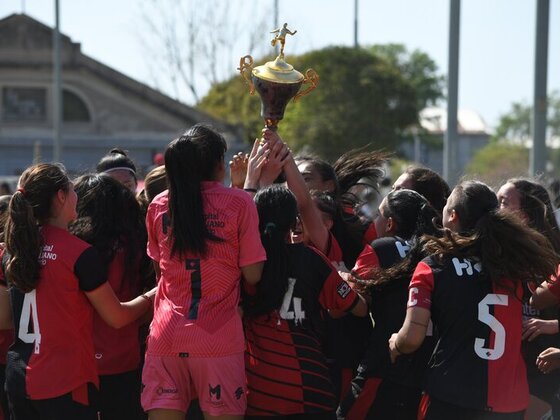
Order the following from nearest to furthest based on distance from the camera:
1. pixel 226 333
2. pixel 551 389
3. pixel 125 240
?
1. pixel 226 333
2. pixel 125 240
3. pixel 551 389

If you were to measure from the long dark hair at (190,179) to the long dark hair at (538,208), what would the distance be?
221 centimetres

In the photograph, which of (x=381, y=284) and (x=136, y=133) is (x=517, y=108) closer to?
(x=136, y=133)

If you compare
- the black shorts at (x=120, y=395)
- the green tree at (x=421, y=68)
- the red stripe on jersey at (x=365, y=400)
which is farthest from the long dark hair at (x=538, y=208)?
the green tree at (x=421, y=68)

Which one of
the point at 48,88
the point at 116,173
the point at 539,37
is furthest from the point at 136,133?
the point at 116,173

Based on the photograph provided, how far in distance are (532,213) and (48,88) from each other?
32.8 m

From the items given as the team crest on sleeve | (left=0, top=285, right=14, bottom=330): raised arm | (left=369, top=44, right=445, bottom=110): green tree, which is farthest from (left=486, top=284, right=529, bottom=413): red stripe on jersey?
(left=369, top=44, right=445, bottom=110): green tree

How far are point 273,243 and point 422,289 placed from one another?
0.72 m

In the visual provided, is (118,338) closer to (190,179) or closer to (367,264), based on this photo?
(190,179)

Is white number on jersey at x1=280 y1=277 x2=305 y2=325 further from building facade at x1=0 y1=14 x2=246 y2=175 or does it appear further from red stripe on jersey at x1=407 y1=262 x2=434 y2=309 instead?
building facade at x1=0 y1=14 x2=246 y2=175

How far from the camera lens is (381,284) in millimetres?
4988

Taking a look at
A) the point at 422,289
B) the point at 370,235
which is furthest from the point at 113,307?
the point at 370,235

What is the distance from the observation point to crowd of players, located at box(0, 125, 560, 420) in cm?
445

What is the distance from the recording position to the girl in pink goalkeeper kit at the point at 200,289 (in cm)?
440

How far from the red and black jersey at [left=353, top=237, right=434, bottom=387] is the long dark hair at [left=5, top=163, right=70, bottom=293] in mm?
1588
